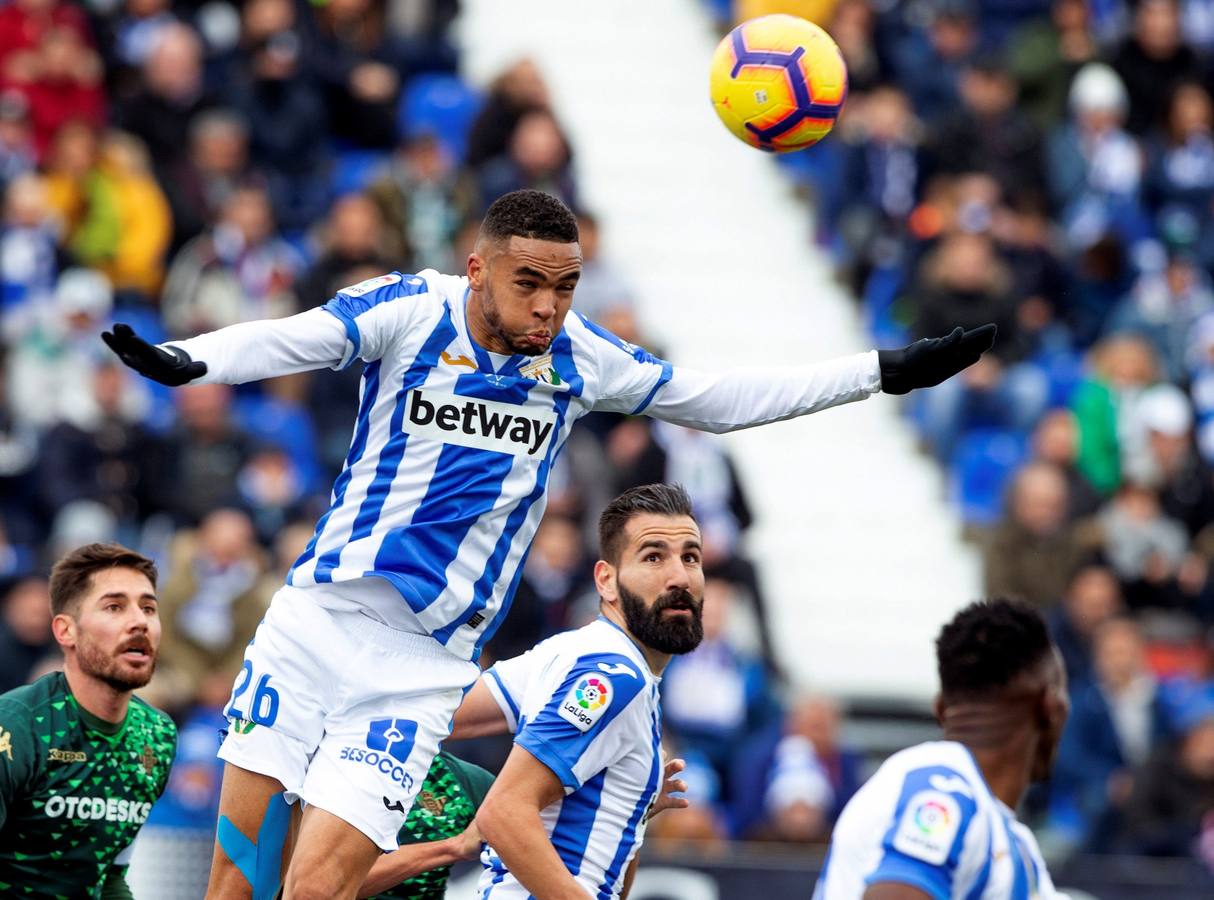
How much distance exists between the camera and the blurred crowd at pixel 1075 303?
14406 millimetres

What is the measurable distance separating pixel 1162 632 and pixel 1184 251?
4.04 meters

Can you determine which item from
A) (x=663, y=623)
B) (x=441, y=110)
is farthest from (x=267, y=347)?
(x=441, y=110)

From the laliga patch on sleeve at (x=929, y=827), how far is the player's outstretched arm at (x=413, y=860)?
2468mm

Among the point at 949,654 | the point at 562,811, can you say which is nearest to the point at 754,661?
the point at 562,811

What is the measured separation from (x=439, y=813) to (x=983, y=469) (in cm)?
910

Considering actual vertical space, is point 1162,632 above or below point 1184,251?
below

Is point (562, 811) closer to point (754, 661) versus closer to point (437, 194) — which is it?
point (754, 661)

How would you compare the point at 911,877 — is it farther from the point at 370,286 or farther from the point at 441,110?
the point at 441,110

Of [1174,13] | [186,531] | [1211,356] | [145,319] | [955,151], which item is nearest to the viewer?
[186,531]

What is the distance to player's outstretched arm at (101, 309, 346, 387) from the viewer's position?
247 inches

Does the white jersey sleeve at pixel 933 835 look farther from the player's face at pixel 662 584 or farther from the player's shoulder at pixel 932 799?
the player's face at pixel 662 584

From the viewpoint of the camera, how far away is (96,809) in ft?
25.2

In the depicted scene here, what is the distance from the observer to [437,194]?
16312 millimetres

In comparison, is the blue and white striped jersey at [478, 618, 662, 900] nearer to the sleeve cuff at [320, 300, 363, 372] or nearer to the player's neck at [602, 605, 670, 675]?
the player's neck at [602, 605, 670, 675]
